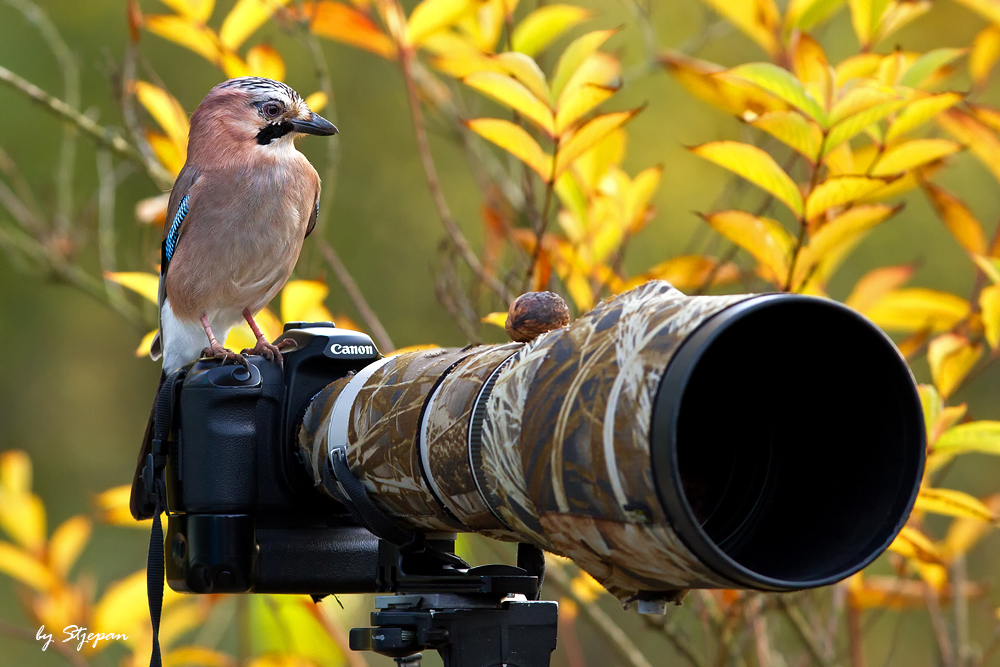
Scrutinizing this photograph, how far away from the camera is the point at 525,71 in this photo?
1390 mm

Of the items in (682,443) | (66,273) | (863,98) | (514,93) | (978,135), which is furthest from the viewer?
(66,273)

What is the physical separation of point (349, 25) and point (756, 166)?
2.08ft

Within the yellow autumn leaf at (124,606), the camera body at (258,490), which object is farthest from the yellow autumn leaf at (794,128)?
the yellow autumn leaf at (124,606)

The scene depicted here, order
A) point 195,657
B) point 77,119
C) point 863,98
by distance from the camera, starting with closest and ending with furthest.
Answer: point 863,98
point 77,119
point 195,657

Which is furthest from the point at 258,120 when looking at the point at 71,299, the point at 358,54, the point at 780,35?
the point at 71,299

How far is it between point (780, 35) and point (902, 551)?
73 cm

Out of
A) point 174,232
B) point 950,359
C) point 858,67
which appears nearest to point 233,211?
point 174,232

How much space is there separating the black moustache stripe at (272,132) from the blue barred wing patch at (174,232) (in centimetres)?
14

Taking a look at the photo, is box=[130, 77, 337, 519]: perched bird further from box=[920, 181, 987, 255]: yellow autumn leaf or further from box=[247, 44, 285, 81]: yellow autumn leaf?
box=[920, 181, 987, 255]: yellow autumn leaf

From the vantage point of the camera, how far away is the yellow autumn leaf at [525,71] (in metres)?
1.38

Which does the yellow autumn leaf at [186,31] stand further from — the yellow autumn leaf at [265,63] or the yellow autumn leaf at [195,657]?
the yellow autumn leaf at [195,657]

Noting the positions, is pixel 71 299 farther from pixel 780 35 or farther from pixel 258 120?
pixel 780 35

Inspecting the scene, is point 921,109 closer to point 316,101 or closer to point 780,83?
point 780,83

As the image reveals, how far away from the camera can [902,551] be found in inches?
52.4
